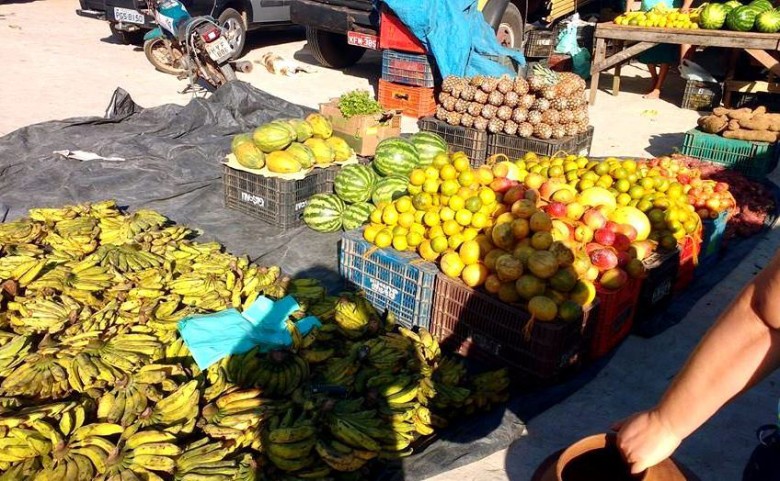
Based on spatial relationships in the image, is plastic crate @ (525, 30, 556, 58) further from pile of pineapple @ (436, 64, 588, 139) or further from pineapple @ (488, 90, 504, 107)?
pineapple @ (488, 90, 504, 107)

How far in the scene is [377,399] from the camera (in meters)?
3.36

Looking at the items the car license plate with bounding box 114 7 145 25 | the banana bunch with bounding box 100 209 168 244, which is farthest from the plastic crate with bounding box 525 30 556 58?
the banana bunch with bounding box 100 209 168 244

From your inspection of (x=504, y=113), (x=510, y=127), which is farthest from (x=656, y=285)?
(x=504, y=113)

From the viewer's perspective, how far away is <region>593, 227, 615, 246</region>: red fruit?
4117 mm

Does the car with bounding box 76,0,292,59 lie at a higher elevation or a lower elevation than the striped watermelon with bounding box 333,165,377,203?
higher

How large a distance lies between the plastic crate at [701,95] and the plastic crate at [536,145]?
5.07 metres

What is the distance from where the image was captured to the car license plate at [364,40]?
1068 cm

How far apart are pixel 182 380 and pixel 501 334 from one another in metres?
2.00

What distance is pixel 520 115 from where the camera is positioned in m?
7.31

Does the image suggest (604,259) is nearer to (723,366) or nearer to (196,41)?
(723,366)

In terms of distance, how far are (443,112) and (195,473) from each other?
6.13m

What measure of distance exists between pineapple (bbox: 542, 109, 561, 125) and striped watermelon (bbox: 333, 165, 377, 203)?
2.63 meters

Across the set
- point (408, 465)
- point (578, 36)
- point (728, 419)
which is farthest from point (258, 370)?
point (578, 36)

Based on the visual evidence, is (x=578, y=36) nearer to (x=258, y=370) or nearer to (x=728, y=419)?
(x=728, y=419)
